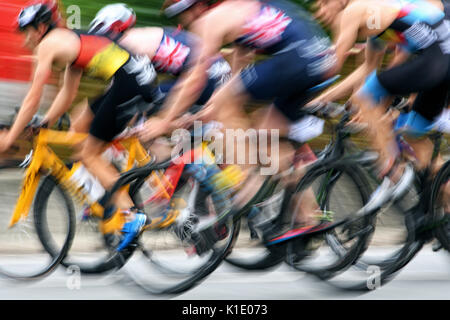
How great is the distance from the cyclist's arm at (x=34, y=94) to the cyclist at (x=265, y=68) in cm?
66

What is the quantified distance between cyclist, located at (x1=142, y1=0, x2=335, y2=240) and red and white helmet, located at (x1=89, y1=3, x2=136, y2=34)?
0.40 m

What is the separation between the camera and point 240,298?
5496mm

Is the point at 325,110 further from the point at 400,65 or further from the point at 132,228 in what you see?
the point at 132,228

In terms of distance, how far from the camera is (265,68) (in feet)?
17.5

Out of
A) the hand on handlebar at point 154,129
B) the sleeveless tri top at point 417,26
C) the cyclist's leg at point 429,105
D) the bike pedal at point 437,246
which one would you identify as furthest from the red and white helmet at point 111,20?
the bike pedal at point 437,246

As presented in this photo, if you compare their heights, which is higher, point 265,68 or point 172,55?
point 265,68

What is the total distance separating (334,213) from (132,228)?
119cm

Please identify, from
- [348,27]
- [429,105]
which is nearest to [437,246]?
[429,105]

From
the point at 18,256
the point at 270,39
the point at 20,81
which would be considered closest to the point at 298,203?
the point at 270,39

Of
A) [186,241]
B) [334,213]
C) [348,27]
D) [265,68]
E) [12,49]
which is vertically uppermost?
[348,27]

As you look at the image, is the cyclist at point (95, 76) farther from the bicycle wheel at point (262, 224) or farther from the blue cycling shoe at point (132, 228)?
the bicycle wheel at point (262, 224)

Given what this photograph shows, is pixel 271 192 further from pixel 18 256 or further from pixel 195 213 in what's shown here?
pixel 18 256

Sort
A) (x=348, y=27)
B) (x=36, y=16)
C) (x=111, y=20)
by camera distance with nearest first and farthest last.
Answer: (x=348, y=27)
(x=36, y=16)
(x=111, y=20)

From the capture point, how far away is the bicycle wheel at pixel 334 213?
212 inches
